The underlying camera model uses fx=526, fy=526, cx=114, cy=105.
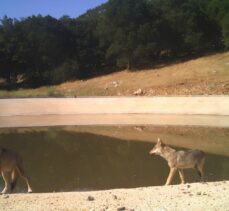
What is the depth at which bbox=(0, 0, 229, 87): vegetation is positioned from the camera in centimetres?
6066

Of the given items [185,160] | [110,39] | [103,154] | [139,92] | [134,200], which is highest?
[110,39]

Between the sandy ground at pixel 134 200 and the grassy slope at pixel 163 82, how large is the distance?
1231 inches

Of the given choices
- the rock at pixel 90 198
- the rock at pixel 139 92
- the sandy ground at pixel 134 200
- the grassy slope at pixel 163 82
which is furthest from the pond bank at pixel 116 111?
the rock at pixel 90 198

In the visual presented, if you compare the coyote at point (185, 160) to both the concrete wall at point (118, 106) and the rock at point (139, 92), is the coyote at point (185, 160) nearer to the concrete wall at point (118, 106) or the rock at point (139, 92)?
the concrete wall at point (118, 106)

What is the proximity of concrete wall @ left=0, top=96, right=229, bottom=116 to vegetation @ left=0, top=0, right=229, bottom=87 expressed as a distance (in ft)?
77.3

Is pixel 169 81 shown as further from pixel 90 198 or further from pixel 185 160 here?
pixel 90 198

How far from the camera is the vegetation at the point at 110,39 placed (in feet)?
199

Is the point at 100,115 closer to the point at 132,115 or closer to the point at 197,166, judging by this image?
the point at 132,115

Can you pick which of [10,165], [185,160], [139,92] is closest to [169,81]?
[139,92]

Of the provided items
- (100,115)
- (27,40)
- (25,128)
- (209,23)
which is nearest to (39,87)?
(27,40)

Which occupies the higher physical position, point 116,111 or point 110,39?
point 110,39

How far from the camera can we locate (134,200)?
11016mm

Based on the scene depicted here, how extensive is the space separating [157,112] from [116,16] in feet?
97.6

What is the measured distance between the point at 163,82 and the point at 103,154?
30.7 meters
